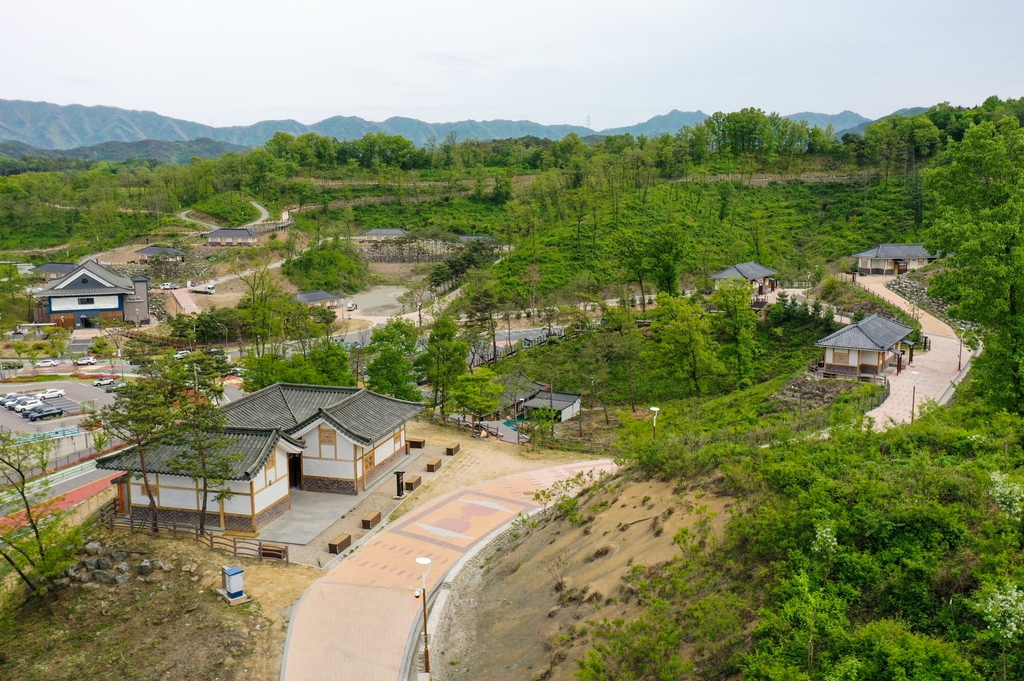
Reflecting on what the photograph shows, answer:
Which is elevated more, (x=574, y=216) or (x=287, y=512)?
(x=574, y=216)

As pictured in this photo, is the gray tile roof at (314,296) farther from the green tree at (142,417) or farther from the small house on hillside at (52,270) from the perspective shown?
the green tree at (142,417)

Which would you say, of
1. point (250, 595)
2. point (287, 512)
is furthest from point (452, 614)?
point (287, 512)

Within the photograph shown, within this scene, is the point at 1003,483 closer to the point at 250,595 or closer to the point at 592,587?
the point at 592,587

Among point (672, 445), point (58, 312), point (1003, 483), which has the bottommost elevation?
point (58, 312)

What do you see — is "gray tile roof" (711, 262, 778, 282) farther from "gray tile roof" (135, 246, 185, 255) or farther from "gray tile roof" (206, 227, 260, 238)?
"gray tile roof" (135, 246, 185, 255)

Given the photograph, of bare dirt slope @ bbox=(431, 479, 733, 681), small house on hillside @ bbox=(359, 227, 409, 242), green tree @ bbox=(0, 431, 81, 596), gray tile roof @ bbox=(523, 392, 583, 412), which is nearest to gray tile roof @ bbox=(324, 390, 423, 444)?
bare dirt slope @ bbox=(431, 479, 733, 681)

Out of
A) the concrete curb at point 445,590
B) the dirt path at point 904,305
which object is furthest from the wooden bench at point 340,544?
the dirt path at point 904,305
